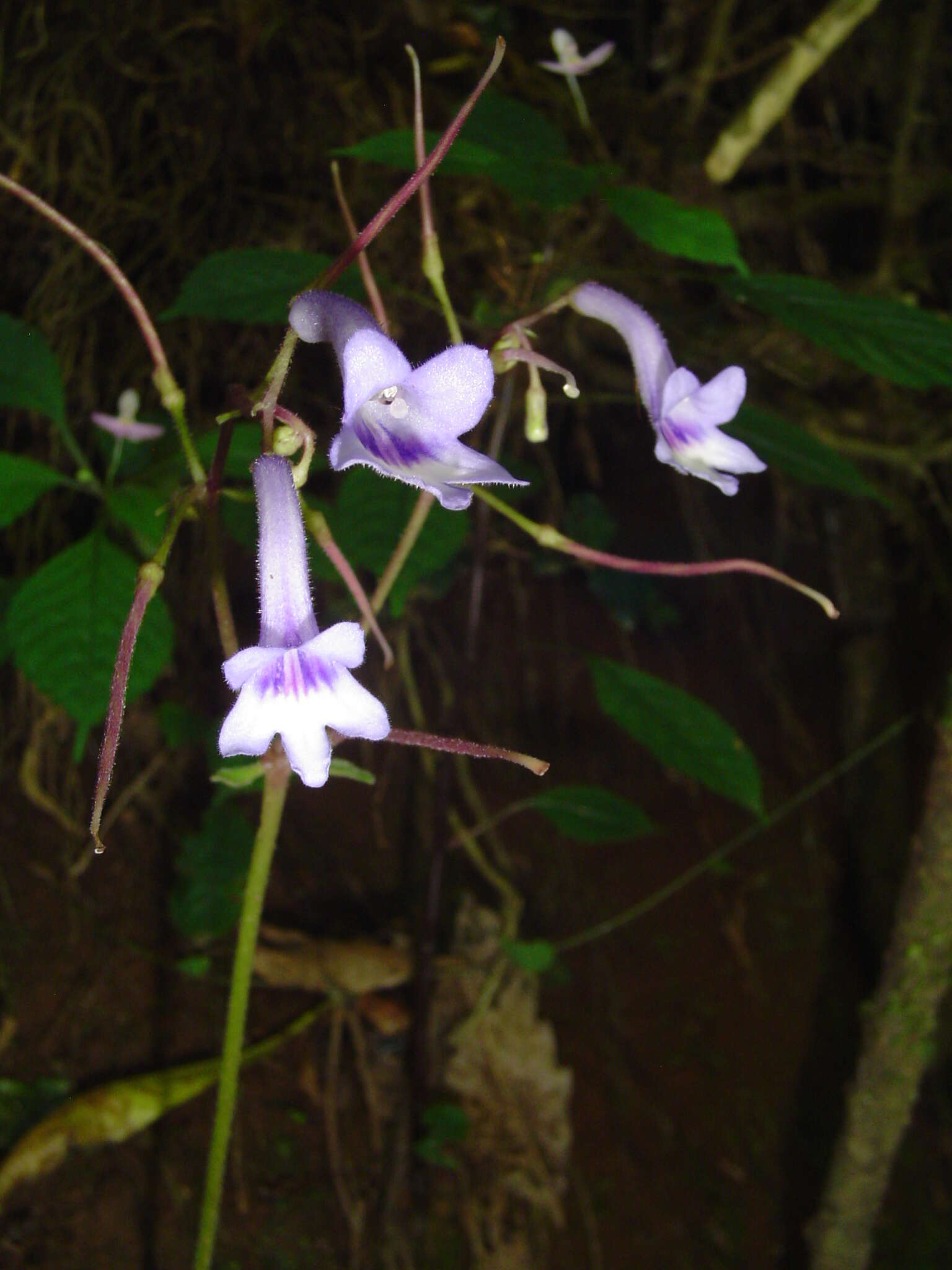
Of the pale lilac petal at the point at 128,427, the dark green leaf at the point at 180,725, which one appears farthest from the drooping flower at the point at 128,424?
the dark green leaf at the point at 180,725

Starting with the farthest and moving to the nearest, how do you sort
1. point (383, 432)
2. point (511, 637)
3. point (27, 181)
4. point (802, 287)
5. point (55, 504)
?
point (511, 637) → point (55, 504) → point (27, 181) → point (802, 287) → point (383, 432)

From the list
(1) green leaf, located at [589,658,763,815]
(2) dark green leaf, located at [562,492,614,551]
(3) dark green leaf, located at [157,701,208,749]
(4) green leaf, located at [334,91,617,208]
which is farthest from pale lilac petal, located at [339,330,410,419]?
(2) dark green leaf, located at [562,492,614,551]

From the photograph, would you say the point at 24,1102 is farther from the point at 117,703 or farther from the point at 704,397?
the point at 704,397

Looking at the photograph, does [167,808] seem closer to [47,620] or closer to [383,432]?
[47,620]

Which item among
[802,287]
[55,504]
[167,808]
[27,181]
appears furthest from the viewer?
[167,808]

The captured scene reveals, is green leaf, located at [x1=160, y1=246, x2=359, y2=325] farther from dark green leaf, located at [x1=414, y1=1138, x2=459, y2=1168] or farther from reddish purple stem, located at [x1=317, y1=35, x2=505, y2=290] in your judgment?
dark green leaf, located at [x1=414, y1=1138, x2=459, y2=1168]

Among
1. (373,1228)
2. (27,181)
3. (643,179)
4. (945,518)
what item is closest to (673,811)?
(945,518)

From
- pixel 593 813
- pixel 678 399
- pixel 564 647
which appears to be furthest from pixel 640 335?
pixel 564 647

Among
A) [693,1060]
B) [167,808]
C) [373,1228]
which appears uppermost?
[167,808]
